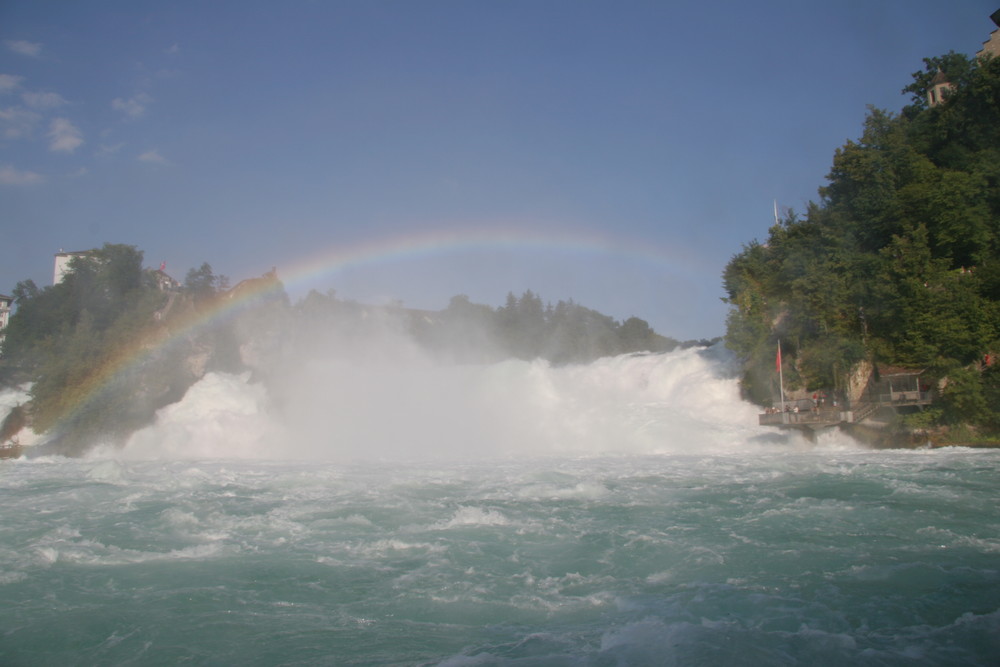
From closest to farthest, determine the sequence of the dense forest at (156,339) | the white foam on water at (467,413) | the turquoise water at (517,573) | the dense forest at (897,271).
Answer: the turquoise water at (517,573) < the dense forest at (897,271) < the white foam on water at (467,413) < the dense forest at (156,339)

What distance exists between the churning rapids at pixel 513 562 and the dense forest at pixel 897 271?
3812 millimetres

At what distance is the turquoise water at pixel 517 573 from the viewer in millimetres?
6992

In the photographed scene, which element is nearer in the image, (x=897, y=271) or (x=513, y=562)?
(x=513, y=562)

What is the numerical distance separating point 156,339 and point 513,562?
111 ft

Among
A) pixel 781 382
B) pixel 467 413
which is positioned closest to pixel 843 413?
pixel 781 382

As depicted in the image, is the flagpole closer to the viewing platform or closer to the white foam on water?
the viewing platform

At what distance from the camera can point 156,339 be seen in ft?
124

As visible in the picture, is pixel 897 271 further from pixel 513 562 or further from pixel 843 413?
pixel 513 562

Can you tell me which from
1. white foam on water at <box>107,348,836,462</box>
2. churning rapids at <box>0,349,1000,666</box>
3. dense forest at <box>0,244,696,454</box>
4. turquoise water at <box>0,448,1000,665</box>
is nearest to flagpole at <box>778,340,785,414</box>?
white foam on water at <box>107,348,836,462</box>

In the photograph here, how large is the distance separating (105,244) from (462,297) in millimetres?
29165

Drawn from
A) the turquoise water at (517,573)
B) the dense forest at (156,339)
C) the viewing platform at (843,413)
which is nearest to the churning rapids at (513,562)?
the turquoise water at (517,573)

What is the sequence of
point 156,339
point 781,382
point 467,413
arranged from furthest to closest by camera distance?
point 156,339, point 467,413, point 781,382

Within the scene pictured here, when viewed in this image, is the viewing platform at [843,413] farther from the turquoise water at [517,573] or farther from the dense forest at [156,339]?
the dense forest at [156,339]

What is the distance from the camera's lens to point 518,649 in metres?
6.93
